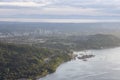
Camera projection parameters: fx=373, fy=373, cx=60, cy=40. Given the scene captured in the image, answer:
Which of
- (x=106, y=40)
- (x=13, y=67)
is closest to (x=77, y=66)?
(x=13, y=67)

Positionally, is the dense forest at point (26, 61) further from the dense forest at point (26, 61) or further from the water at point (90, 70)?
the water at point (90, 70)

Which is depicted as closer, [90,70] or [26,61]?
[90,70]

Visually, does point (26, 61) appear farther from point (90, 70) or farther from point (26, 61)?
point (90, 70)

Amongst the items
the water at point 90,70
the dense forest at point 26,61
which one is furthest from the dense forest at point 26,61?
the water at point 90,70

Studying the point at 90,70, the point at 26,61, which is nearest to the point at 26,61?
the point at 26,61

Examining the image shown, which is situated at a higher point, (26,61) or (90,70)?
(26,61)

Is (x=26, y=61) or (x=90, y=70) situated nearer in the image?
(x=90, y=70)
